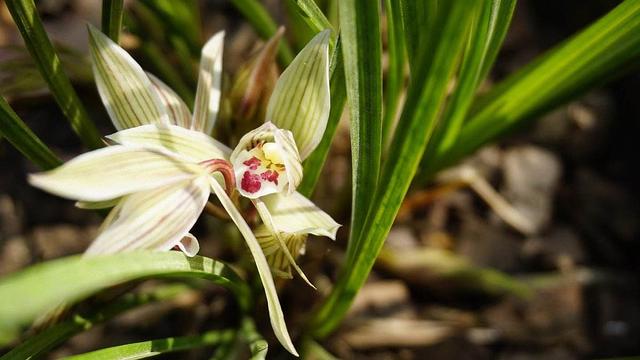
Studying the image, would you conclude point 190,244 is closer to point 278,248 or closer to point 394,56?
point 278,248

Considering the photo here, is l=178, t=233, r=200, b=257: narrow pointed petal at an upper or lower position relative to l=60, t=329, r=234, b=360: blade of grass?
upper

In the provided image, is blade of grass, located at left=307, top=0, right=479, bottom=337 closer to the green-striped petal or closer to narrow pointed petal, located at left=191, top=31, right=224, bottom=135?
the green-striped petal

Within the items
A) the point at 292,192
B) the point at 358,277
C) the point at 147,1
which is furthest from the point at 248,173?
the point at 147,1

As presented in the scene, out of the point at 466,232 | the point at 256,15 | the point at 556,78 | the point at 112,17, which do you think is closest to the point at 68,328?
the point at 112,17

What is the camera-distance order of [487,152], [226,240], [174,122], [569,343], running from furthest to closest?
[487,152] < [569,343] < [226,240] < [174,122]

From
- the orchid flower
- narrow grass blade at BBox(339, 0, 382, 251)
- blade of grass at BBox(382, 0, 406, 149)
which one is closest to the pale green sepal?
the orchid flower

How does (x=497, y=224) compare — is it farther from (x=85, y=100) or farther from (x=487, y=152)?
(x=85, y=100)

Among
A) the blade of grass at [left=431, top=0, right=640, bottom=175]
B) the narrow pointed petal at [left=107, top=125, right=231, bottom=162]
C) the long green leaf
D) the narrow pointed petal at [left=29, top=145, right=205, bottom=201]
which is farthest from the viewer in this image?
the blade of grass at [left=431, top=0, right=640, bottom=175]
